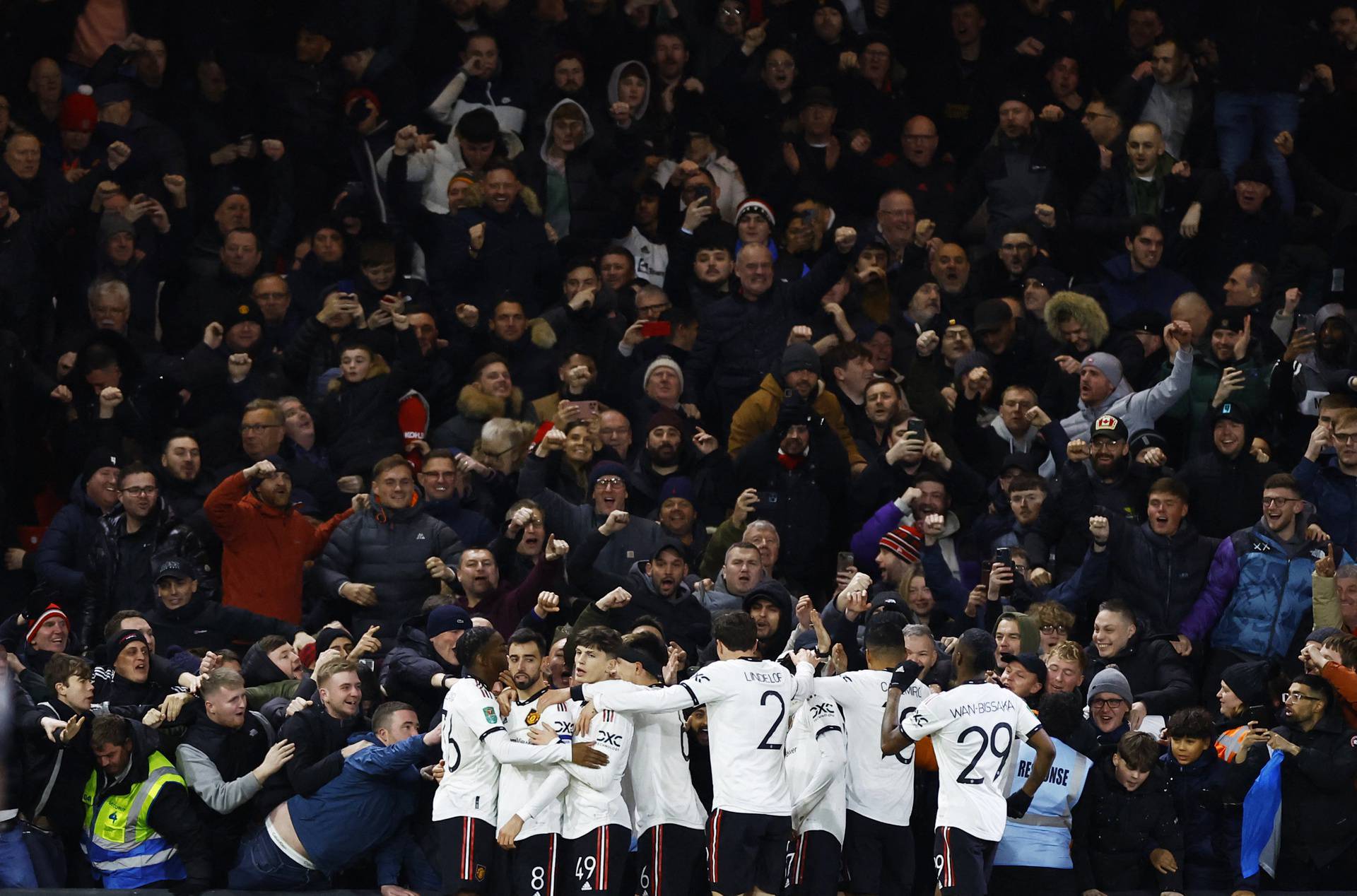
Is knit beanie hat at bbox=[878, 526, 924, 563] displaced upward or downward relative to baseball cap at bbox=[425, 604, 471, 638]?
upward

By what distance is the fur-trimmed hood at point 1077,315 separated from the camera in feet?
55.9

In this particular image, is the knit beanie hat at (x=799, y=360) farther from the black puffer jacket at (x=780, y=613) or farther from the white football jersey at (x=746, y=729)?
the white football jersey at (x=746, y=729)

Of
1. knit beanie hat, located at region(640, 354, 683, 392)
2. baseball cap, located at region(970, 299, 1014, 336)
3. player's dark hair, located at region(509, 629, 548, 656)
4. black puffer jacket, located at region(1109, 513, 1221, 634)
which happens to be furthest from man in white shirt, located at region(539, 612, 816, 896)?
baseball cap, located at region(970, 299, 1014, 336)

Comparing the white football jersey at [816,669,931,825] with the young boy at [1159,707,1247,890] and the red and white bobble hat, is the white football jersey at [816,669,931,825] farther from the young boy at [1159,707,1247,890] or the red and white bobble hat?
the red and white bobble hat

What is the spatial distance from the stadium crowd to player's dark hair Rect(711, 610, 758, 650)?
0.08 meters

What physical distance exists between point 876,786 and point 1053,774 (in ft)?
3.24

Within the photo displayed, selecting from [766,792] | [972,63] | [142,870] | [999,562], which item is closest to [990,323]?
[999,562]

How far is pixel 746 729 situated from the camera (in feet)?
40.3

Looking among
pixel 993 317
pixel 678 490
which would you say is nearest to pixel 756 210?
pixel 993 317

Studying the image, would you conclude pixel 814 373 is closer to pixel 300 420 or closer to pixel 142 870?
pixel 300 420

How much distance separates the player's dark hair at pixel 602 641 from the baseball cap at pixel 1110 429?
4389 millimetres

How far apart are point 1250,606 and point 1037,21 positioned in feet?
25.1

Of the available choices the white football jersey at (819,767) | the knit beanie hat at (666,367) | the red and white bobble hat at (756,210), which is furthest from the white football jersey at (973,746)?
the red and white bobble hat at (756,210)

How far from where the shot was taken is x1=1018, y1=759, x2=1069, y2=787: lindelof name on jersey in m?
12.7
